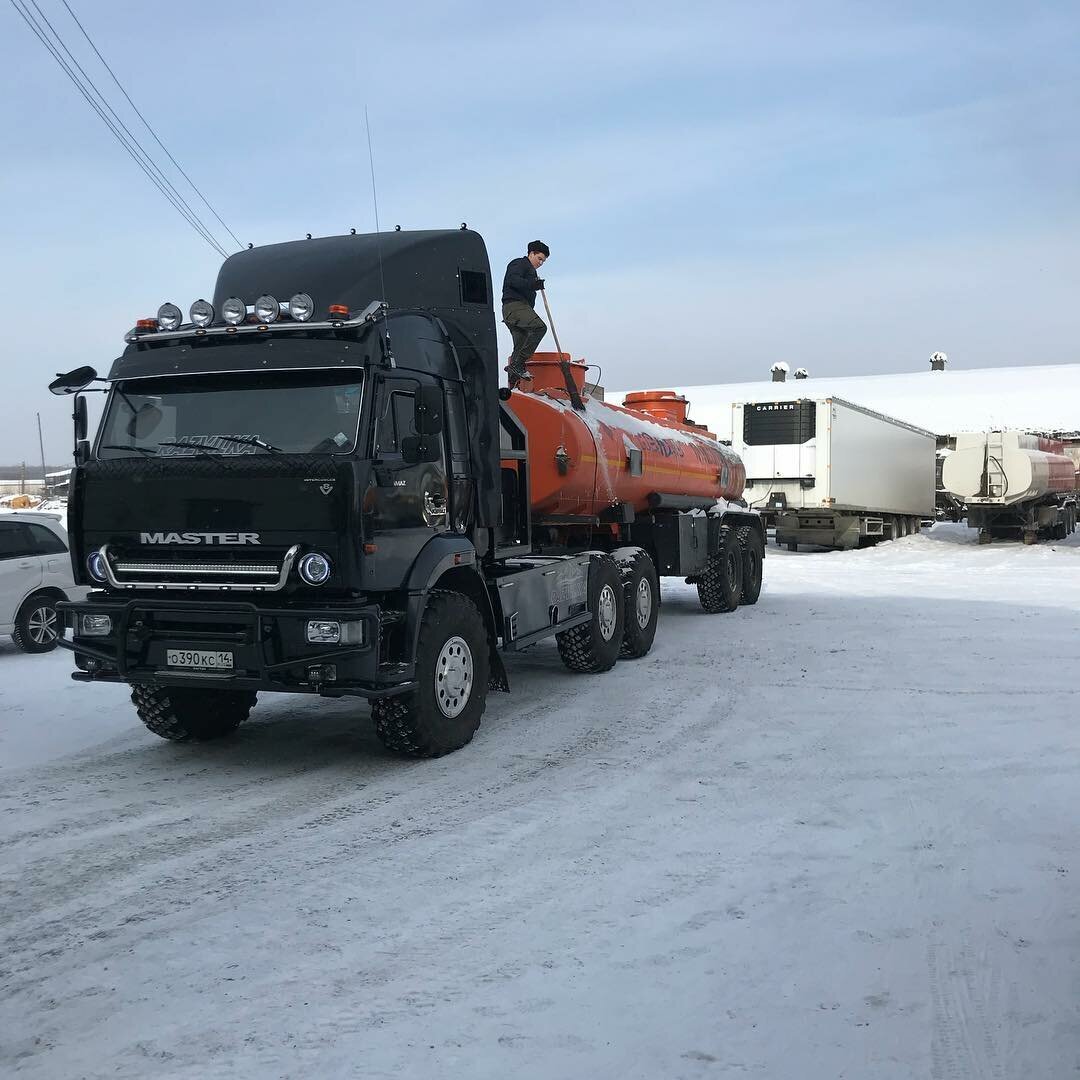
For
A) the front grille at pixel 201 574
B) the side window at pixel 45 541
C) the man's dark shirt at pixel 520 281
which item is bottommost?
the front grille at pixel 201 574

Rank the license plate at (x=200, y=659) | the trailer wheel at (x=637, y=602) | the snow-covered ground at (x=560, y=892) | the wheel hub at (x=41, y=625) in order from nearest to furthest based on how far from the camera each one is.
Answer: the snow-covered ground at (x=560, y=892)
the license plate at (x=200, y=659)
the trailer wheel at (x=637, y=602)
the wheel hub at (x=41, y=625)

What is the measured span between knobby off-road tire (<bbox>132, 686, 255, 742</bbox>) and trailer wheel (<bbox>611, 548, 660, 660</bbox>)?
469 centimetres

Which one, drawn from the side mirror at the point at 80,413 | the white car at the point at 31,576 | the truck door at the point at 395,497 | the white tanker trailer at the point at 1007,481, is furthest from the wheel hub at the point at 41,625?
the white tanker trailer at the point at 1007,481

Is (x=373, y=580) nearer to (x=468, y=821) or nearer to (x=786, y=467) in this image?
(x=468, y=821)

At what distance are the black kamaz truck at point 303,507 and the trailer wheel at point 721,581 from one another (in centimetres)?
785

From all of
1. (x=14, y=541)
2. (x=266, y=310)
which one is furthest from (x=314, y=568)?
(x=14, y=541)

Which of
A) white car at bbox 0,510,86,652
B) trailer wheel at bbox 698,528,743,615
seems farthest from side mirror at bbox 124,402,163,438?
trailer wheel at bbox 698,528,743,615

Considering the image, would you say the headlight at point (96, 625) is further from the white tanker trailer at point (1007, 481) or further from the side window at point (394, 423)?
the white tanker trailer at point (1007, 481)

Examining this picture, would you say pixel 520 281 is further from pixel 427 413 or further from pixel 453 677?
pixel 453 677

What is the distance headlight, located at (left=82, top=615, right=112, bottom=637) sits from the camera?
283 inches

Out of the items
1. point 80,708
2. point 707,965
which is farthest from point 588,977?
point 80,708

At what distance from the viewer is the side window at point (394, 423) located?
23.4ft

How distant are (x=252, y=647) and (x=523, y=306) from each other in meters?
5.19

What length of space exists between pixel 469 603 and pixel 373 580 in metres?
1.20
